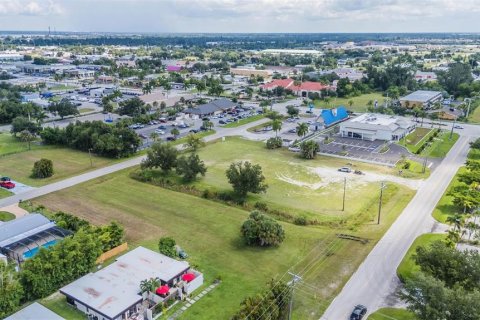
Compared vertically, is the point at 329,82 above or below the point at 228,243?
above

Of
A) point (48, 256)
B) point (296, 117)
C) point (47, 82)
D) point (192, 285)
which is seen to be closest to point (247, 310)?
point (192, 285)

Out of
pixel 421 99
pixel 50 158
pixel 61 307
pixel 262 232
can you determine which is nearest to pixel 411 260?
pixel 262 232

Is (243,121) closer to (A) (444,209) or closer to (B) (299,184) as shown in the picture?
(B) (299,184)

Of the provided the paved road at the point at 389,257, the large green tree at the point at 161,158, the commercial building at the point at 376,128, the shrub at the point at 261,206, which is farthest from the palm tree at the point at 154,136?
the paved road at the point at 389,257

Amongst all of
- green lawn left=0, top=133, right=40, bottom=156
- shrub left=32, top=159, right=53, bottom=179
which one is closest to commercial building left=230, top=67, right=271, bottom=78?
green lawn left=0, top=133, right=40, bottom=156

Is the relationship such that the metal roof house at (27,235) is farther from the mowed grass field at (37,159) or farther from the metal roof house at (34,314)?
the mowed grass field at (37,159)

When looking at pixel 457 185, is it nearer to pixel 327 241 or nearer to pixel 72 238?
pixel 327 241
